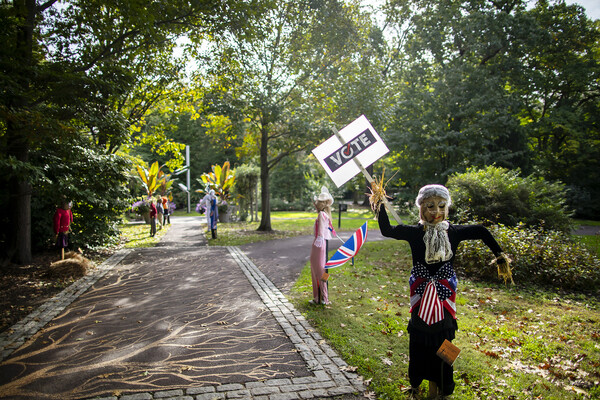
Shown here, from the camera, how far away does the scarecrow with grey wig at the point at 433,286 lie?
11.5 ft

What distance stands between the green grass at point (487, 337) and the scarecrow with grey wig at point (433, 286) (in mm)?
396

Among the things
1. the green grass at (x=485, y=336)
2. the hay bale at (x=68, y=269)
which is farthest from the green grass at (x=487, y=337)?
the hay bale at (x=68, y=269)

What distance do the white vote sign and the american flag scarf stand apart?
164cm

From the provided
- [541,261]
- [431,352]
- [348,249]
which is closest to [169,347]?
[348,249]

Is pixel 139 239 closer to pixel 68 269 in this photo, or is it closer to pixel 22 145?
pixel 68 269

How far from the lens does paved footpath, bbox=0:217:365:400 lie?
12.5 feet

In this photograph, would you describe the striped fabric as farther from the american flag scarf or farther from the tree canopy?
the tree canopy

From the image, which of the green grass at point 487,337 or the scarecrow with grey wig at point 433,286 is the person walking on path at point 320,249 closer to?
the green grass at point 487,337

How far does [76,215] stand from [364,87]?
12.6 metres

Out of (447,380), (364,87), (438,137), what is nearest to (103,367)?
(447,380)

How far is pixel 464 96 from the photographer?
786 inches

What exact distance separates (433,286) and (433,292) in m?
0.06

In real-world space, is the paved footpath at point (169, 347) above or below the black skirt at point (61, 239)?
below

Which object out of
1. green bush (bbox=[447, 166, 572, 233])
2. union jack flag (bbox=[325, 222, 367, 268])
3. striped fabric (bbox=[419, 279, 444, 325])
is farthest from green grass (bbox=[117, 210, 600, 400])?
green bush (bbox=[447, 166, 572, 233])
